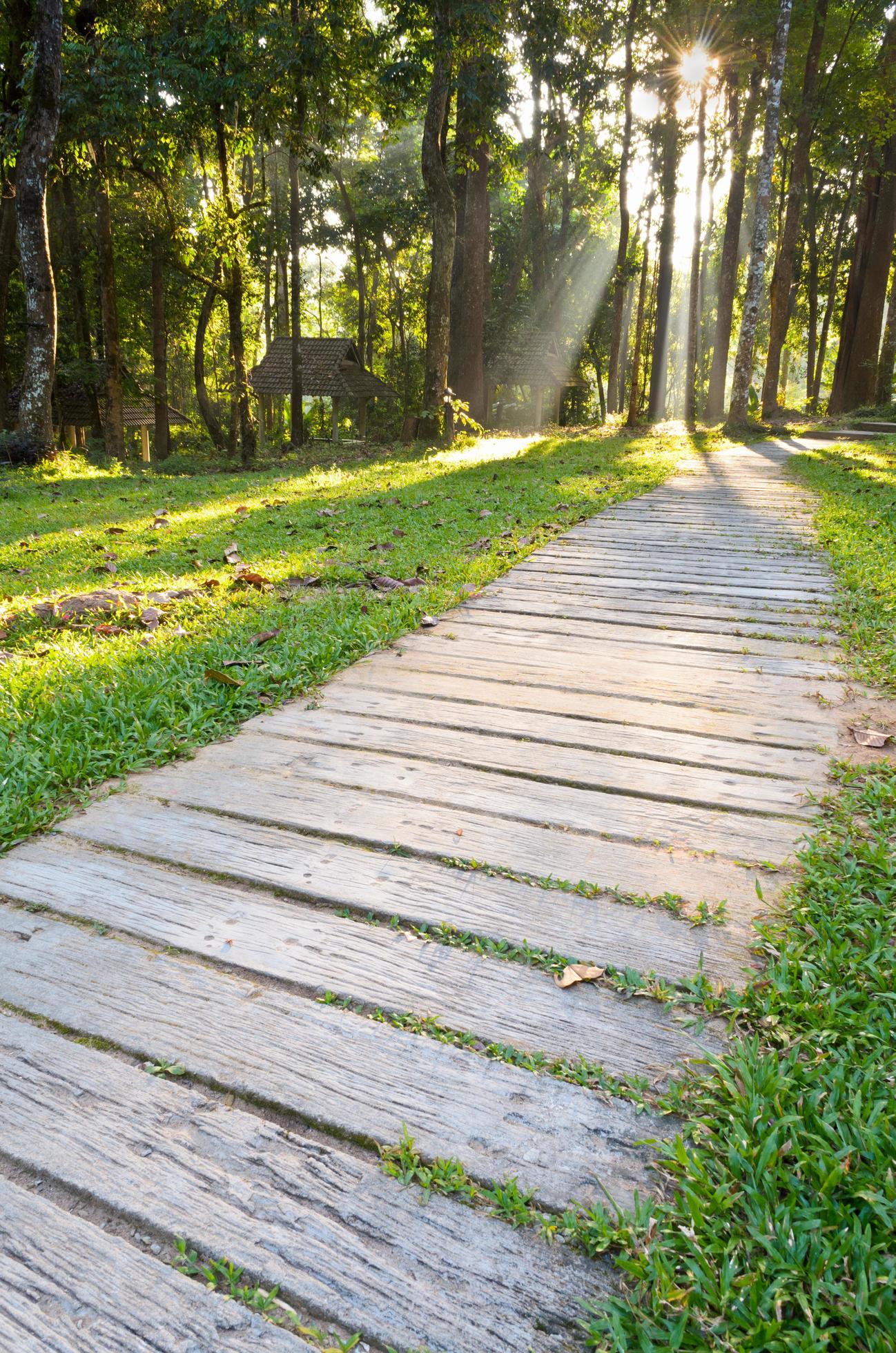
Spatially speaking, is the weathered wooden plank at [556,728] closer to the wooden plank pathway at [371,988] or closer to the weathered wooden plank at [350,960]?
the wooden plank pathway at [371,988]

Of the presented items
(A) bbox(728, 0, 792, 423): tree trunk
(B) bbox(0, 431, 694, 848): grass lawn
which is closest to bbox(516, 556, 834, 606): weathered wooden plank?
(B) bbox(0, 431, 694, 848): grass lawn

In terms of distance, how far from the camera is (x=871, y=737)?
109 inches

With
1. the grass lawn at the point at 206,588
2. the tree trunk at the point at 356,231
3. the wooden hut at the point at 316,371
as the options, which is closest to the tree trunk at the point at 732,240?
the wooden hut at the point at 316,371

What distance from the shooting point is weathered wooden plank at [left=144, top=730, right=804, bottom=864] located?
223 centimetres

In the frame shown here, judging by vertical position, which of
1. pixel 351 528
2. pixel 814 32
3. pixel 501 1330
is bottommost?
pixel 501 1330

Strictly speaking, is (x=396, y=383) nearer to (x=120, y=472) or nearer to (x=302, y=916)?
(x=120, y=472)

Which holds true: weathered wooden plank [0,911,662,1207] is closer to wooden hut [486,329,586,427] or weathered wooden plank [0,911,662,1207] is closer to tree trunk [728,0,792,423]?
tree trunk [728,0,792,423]

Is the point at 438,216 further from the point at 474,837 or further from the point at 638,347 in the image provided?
the point at 474,837

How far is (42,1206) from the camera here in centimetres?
121

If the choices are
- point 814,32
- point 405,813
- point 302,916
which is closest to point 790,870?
point 405,813

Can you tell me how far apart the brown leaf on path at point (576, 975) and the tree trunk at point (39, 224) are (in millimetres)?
13348

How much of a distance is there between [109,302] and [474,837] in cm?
1743

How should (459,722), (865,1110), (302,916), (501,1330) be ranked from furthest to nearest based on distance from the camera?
(459,722)
(302,916)
(865,1110)
(501,1330)

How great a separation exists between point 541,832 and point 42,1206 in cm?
138
